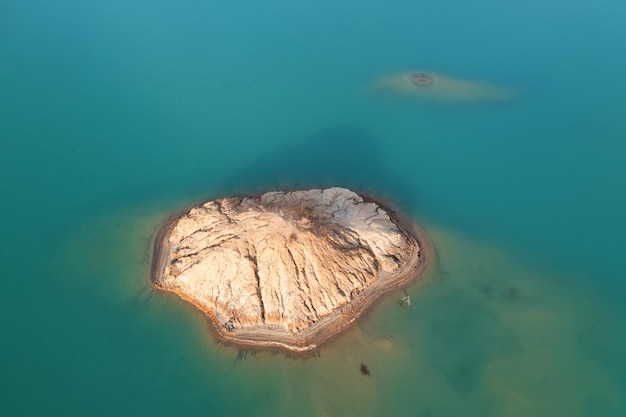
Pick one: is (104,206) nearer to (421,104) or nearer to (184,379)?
(184,379)

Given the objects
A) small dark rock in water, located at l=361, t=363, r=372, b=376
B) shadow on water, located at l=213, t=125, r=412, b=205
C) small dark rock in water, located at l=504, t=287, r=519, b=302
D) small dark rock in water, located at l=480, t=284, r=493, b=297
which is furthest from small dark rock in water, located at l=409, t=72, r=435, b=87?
small dark rock in water, located at l=361, t=363, r=372, b=376

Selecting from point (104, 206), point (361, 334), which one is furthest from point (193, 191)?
point (361, 334)

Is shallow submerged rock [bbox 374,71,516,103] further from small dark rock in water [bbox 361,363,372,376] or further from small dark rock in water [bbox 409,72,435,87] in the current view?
small dark rock in water [bbox 361,363,372,376]

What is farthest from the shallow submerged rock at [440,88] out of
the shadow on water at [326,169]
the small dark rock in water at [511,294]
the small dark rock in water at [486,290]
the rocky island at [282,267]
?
the small dark rock in water at [511,294]

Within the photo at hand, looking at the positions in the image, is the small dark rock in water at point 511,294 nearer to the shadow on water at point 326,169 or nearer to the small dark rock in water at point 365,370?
the shadow on water at point 326,169

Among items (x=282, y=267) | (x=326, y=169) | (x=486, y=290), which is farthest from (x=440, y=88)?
(x=282, y=267)

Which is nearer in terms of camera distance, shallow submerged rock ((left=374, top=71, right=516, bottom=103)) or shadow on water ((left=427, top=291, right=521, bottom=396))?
shadow on water ((left=427, top=291, right=521, bottom=396))
